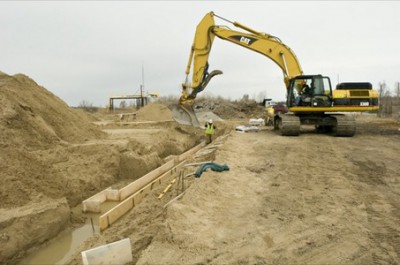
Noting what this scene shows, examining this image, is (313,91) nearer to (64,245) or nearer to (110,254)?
(64,245)

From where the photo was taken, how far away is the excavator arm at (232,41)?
13.1 m

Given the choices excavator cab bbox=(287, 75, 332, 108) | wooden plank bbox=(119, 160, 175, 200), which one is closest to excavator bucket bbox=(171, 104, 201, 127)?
wooden plank bbox=(119, 160, 175, 200)

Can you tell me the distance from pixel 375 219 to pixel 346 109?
8.27 meters

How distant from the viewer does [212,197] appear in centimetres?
556

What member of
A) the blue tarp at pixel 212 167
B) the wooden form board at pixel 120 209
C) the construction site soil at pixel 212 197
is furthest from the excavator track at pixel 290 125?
the wooden form board at pixel 120 209

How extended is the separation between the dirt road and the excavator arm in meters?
5.79

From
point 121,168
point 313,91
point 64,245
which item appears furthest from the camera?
point 313,91

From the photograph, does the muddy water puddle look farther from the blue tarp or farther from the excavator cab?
the excavator cab

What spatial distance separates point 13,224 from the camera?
5340 millimetres

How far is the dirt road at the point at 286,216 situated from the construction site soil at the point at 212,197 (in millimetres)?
18

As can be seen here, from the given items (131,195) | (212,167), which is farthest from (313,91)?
(131,195)

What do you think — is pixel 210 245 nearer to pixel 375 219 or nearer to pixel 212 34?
pixel 375 219

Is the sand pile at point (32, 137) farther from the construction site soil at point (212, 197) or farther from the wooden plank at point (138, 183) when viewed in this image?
the wooden plank at point (138, 183)

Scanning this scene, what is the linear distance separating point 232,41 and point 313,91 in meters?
3.87
